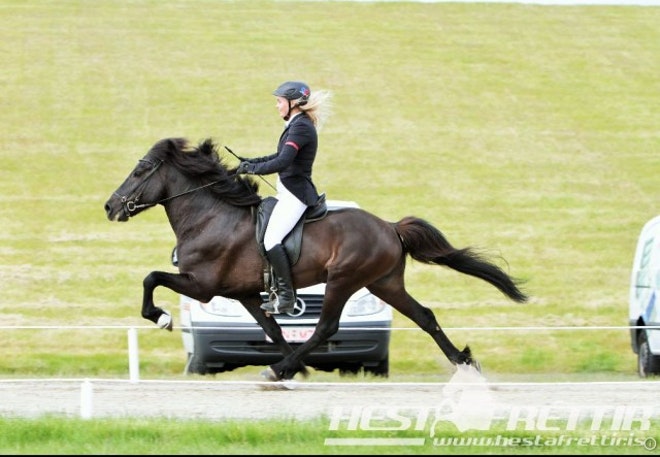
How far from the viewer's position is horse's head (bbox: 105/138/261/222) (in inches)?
418

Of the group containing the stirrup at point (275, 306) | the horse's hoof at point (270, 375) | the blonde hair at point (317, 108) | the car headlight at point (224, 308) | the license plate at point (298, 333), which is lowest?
the license plate at point (298, 333)

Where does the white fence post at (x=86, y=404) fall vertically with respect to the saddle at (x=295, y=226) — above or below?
below

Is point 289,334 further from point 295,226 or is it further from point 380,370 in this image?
point 295,226

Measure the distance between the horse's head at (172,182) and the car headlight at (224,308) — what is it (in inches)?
82.2

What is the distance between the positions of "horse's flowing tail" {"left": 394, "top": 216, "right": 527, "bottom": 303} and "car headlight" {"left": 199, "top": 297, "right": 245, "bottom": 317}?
2335 millimetres

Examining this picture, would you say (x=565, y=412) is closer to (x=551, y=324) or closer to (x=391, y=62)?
(x=551, y=324)

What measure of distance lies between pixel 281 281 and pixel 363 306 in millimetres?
2513

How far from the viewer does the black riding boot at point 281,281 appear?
10227mm

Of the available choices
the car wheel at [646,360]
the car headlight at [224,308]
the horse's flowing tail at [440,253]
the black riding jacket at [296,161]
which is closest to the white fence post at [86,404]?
the black riding jacket at [296,161]

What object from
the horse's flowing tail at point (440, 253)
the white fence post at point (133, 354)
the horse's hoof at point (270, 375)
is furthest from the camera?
the white fence post at point (133, 354)

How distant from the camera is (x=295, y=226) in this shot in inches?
408

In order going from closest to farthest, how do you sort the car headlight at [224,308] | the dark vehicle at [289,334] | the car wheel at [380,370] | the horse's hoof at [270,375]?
1. the horse's hoof at [270,375]
2. the dark vehicle at [289,334]
3. the car headlight at [224,308]
4. the car wheel at [380,370]

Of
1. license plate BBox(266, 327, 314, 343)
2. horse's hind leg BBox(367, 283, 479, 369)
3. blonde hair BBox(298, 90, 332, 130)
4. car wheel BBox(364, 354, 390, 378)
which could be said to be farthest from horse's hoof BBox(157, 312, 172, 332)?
car wheel BBox(364, 354, 390, 378)

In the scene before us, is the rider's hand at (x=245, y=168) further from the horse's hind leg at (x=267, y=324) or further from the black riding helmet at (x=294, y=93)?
the horse's hind leg at (x=267, y=324)
